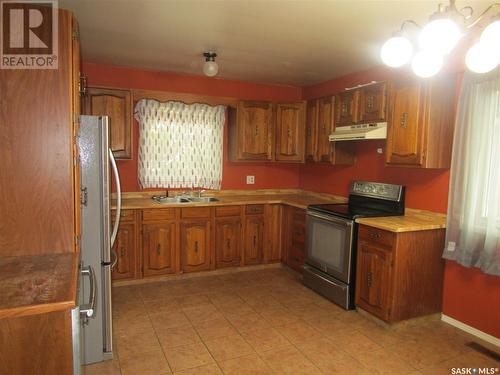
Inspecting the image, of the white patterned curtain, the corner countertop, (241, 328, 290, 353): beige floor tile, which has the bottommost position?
(241, 328, 290, 353): beige floor tile

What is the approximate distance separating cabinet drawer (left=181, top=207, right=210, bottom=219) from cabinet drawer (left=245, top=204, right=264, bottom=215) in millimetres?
514

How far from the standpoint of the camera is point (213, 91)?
4.57 metres

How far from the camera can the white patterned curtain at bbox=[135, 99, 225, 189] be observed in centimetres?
427

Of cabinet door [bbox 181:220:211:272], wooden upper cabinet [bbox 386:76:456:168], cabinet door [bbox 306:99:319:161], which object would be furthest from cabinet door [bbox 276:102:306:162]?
wooden upper cabinet [bbox 386:76:456:168]

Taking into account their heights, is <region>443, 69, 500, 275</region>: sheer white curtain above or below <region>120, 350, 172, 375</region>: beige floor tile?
above

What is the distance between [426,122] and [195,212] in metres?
2.49

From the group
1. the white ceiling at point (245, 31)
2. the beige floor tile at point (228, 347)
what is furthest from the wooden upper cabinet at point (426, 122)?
the beige floor tile at point (228, 347)

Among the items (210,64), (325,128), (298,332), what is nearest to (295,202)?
(325,128)

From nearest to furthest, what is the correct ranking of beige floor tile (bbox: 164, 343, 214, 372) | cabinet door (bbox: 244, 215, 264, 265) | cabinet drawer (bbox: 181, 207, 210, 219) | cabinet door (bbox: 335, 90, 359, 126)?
beige floor tile (bbox: 164, 343, 214, 372)
cabinet door (bbox: 335, 90, 359, 126)
cabinet drawer (bbox: 181, 207, 210, 219)
cabinet door (bbox: 244, 215, 264, 265)

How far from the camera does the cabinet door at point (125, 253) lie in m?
3.70

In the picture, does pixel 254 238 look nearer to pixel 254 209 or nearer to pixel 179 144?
pixel 254 209

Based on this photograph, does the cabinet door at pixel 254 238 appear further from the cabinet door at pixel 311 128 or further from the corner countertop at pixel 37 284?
the corner countertop at pixel 37 284

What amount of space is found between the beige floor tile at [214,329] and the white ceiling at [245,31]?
2432 mm

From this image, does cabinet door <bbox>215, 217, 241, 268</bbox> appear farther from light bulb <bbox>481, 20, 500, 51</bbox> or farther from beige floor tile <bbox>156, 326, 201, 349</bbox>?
light bulb <bbox>481, 20, 500, 51</bbox>
